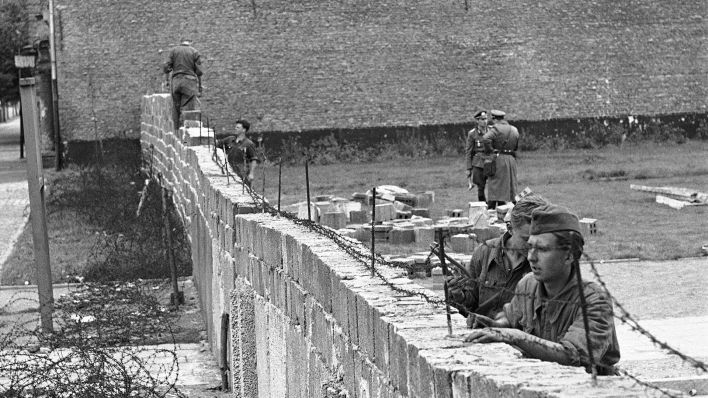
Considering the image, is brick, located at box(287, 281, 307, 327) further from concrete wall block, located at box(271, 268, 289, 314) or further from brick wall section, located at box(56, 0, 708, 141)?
brick wall section, located at box(56, 0, 708, 141)

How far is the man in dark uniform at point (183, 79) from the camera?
25.0 meters

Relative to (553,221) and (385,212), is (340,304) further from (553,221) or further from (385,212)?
(385,212)

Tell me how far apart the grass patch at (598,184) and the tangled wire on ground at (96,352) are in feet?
20.9

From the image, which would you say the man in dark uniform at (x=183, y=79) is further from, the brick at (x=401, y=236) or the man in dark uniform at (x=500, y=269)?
the man in dark uniform at (x=500, y=269)

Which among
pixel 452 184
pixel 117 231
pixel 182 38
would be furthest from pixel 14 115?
pixel 117 231

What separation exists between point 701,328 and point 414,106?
27.9m

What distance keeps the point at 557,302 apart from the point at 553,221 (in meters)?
0.53

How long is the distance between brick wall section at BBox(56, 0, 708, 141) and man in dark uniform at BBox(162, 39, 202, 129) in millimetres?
13192

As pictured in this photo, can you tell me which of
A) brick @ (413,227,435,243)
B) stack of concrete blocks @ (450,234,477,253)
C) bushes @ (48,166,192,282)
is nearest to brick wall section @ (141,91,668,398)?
bushes @ (48,166,192,282)

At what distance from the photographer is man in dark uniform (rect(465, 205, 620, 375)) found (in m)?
5.10

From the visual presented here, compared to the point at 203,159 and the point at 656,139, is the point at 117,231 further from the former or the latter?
the point at 656,139

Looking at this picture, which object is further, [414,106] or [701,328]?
[414,106]

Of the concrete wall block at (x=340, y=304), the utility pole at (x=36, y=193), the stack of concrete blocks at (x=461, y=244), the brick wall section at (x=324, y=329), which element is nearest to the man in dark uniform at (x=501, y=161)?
the stack of concrete blocks at (x=461, y=244)

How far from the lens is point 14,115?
336 ft
